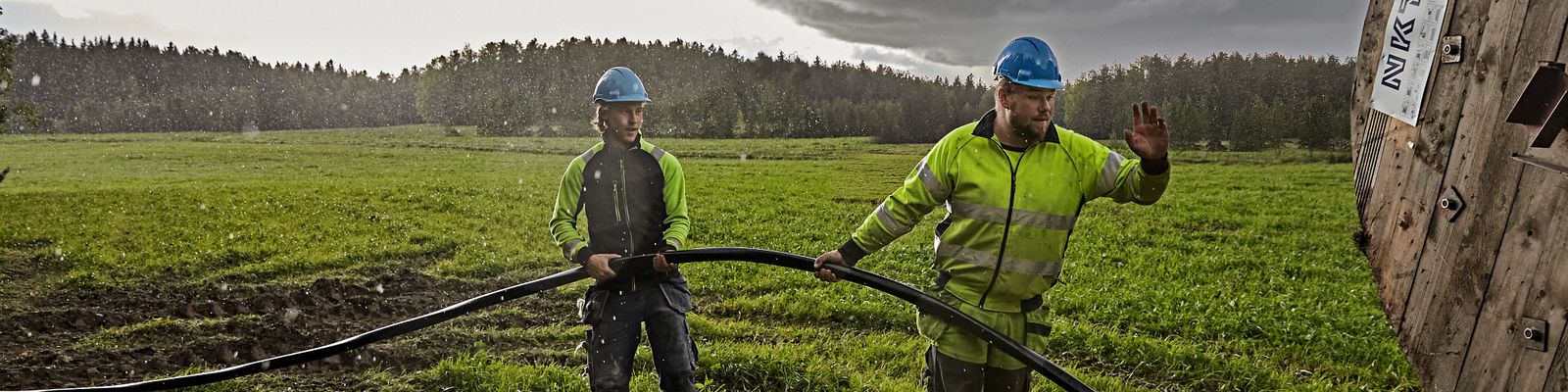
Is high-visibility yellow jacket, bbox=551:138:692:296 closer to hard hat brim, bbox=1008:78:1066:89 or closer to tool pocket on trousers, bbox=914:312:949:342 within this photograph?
tool pocket on trousers, bbox=914:312:949:342

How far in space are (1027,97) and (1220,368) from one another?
508 cm

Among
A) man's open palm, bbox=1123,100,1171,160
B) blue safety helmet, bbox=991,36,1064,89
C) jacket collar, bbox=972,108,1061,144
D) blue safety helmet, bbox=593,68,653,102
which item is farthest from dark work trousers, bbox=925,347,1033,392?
blue safety helmet, bbox=593,68,653,102

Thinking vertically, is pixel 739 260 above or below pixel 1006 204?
below

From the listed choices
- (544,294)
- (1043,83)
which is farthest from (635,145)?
(544,294)

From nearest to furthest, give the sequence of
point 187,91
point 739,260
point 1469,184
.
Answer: point 1469,184 < point 739,260 < point 187,91

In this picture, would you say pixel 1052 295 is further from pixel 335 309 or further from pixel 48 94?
pixel 48 94

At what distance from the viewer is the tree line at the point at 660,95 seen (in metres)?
50.7

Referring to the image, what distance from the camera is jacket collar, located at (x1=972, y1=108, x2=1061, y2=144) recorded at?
3.62 metres

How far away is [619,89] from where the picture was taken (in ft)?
14.9

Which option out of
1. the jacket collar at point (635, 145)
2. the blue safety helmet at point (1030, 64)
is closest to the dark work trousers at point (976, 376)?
the blue safety helmet at point (1030, 64)

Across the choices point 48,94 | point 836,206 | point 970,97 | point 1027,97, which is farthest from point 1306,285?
point 48,94

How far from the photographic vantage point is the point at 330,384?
6.49 meters

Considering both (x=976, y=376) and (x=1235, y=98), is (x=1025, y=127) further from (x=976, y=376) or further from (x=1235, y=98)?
(x=1235, y=98)

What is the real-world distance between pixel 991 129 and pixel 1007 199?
0.34 metres
